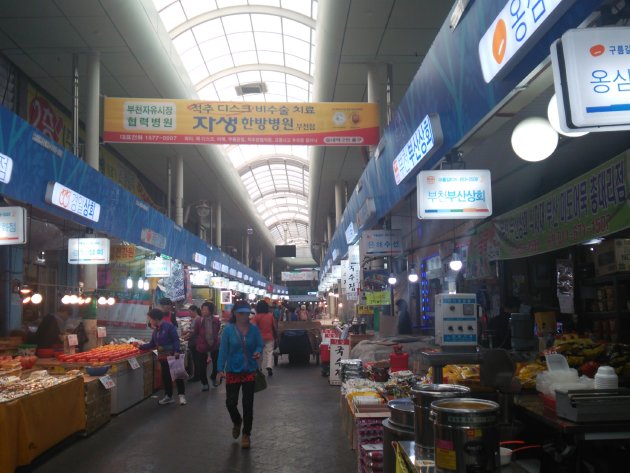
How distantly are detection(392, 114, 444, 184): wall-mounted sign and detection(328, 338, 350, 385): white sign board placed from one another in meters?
4.93

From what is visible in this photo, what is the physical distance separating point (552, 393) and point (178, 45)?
42.1 feet

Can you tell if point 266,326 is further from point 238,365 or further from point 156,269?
point 238,365

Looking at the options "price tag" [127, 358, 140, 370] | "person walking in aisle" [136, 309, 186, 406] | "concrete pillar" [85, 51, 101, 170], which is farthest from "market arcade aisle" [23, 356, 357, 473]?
"concrete pillar" [85, 51, 101, 170]

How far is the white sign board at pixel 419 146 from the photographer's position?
5242 mm

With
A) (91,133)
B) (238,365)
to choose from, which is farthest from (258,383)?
(91,133)

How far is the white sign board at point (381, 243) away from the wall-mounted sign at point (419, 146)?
358 cm

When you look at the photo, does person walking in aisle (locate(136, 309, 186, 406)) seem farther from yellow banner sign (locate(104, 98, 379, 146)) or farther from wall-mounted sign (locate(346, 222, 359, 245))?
wall-mounted sign (locate(346, 222, 359, 245))

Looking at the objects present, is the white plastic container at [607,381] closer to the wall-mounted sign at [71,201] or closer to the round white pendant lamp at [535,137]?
the round white pendant lamp at [535,137]

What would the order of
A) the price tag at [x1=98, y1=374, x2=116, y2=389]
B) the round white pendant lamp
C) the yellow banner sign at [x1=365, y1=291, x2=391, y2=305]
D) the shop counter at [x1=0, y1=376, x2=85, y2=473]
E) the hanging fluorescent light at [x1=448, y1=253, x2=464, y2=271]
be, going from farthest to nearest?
the yellow banner sign at [x1=365, y1=291, x2=391, y2=305]
the hanging fluorescent light at [x1=448, y1=253, x2=464, y2=271]
the price tag at [x1=98, y1=374, x2=116, y2=389]
the shop counter at [x1=0, y1=376, x2=85, y2=473]
the round white pendant lamp

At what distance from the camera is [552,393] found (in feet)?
10.7

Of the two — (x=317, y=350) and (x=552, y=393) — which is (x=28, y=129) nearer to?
(x=552, y=393)

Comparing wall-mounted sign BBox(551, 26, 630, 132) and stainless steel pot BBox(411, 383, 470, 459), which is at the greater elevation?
wall-mounted sign BBox(551, 26, 630, 132)

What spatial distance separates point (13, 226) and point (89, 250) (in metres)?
2.86

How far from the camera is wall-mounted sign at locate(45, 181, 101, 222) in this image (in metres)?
7.17
